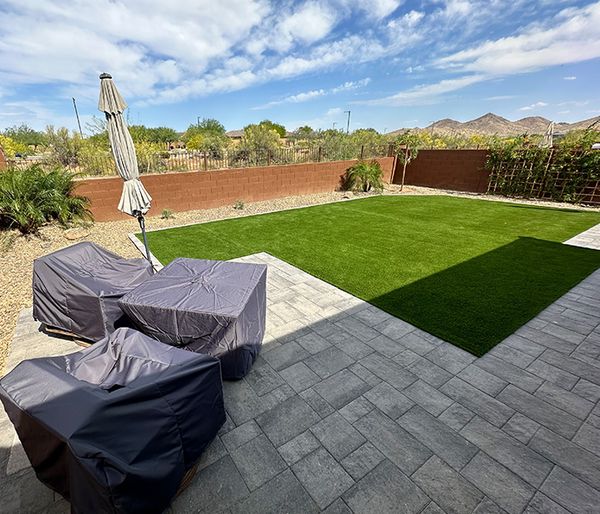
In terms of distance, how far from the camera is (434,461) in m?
1.91

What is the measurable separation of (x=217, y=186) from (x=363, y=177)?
20.2ft

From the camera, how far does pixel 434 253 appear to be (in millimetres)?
5648

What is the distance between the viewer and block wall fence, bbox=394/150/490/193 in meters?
11.9

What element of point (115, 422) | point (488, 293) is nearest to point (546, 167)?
point (488, 293)

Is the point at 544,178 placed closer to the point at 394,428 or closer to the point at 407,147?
the point at 407,147

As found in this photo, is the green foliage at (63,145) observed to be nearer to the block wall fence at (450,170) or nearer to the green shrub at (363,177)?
the green shrub at (363,177)

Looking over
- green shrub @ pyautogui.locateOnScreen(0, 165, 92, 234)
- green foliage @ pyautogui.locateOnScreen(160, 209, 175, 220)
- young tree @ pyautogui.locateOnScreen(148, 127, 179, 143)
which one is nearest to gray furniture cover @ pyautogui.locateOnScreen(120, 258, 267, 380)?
green shrub @ pyautogui.locateOnScreen(0, 165, 92, 234)

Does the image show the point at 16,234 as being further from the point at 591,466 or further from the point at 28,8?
the point at 591,466

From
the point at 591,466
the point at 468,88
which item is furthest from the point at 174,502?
the point at 468,88

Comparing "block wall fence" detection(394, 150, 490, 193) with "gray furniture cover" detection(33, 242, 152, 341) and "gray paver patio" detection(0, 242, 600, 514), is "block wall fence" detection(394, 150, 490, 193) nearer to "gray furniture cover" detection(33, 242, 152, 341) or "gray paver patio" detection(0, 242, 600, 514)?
"gray paver patio" detection(0, 242, 600, 514)

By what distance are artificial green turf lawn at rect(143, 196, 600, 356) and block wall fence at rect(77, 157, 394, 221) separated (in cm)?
170

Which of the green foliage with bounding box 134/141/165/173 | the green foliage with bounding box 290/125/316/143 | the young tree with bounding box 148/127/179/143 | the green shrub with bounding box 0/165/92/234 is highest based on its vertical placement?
the young tree with bounding box 148/127/179/143

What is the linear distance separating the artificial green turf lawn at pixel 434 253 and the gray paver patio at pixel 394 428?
0.48 m

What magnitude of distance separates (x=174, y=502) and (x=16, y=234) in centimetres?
685
